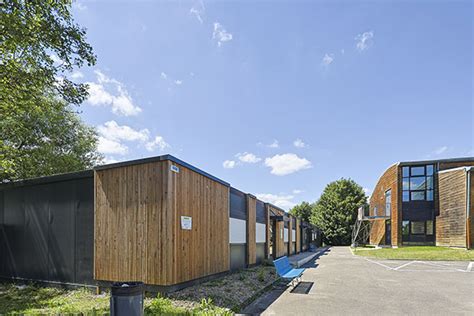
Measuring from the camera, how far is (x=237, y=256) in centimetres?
1180

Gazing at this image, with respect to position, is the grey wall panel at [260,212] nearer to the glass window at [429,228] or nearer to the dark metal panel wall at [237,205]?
the dark metal panel wall at [237,205]

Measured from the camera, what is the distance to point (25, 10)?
24.2ft

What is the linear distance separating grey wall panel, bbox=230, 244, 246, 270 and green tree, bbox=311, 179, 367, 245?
4048cm

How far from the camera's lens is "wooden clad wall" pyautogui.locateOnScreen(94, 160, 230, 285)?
723 cm

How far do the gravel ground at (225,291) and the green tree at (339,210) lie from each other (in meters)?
42.7

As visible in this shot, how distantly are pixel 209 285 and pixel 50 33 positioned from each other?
799 cm

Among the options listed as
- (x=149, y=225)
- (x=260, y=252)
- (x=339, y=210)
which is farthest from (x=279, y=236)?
(x=339, y=210)

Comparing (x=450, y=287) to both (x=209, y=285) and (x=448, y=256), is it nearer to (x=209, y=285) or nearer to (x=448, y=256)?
(x=209, y=285)

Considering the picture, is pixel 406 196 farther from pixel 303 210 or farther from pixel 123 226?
pixel 303 210

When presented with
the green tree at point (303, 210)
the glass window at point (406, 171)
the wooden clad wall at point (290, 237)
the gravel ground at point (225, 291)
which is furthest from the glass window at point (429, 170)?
the green tree at point (303, 210)

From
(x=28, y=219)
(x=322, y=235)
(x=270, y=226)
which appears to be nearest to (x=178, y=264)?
(x=28, y=219)

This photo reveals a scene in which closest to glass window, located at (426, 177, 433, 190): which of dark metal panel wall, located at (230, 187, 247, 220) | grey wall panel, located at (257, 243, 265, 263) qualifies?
grey wall panel, located at (257, 243, 265, 263)

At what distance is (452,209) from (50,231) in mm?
28516

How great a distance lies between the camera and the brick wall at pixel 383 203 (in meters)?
29.5
